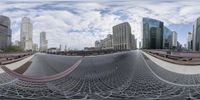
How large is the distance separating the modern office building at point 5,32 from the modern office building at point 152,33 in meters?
0.98

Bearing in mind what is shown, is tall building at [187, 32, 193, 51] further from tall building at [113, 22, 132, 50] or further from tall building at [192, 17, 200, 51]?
tall building at [113, 22, 132, 50]

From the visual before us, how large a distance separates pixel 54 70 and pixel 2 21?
503mm

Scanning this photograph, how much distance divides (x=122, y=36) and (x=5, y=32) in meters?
0.85

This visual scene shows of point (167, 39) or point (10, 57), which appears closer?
point (167, 39)

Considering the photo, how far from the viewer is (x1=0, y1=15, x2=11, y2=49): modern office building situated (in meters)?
1.71

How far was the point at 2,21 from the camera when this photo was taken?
5.62 ft

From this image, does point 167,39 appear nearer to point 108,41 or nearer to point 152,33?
point 152,33

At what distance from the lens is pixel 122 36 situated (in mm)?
1748

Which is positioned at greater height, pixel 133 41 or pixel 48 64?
pixel 133 41

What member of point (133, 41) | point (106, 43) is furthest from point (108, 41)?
point (133, 41)

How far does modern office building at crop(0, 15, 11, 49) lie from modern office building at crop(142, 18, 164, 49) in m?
0.98

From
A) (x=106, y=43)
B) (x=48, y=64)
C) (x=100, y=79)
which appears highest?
(x=106, y=43)

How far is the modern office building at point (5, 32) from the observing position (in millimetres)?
1714

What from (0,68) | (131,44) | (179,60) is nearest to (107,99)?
(131,44)
